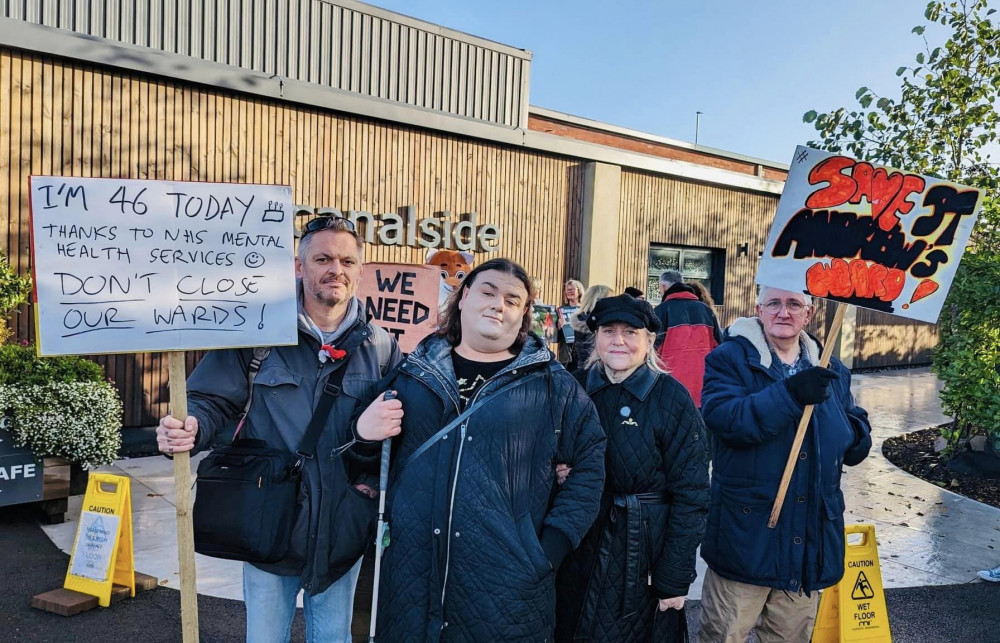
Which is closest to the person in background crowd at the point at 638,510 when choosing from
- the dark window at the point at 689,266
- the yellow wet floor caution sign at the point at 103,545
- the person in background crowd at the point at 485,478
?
the person in background crowd at the point at 485,478

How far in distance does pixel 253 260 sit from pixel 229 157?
646cm

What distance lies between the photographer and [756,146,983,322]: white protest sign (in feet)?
10.3

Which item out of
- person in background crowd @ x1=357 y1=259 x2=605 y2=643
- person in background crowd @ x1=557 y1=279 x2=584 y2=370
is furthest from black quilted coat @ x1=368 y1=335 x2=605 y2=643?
person in background crowd @ x1=557 y1=279 x2=584 y2=370

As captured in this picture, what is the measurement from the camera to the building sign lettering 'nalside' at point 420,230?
9.52 m

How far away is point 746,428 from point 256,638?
2008 mm

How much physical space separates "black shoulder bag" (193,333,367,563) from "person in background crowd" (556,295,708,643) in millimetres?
1066

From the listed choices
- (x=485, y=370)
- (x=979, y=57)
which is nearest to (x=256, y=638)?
(x=485, y=370)

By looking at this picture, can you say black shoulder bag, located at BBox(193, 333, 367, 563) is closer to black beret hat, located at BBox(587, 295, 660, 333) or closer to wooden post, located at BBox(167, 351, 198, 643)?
wooden post, located at BBox(167, 351, 198, 643)

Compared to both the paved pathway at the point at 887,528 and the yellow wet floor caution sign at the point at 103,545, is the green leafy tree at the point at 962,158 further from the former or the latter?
the yellow wet floor caution sign at the point at 103,545

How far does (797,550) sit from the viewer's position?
A: 10.2ft

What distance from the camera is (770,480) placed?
10.3 feet

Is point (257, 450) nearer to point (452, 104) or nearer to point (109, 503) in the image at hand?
point (109, 503)

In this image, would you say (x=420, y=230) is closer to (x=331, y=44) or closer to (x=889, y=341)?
(x=331, y=44)

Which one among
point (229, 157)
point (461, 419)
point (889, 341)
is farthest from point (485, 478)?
point (889, 341)
